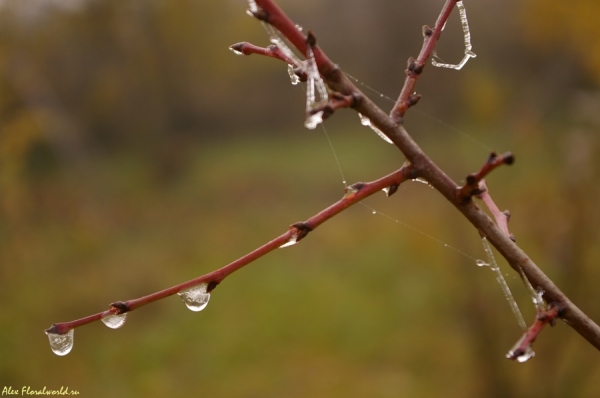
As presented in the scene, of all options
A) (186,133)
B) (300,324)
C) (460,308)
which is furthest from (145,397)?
(186,133)

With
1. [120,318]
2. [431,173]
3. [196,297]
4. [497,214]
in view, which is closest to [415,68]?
[431,173]

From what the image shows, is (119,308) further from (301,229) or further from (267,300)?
(267,300)

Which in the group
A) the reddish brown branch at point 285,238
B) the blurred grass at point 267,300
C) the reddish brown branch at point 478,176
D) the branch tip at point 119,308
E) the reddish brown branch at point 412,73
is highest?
the reddish brown branch at point 412,73

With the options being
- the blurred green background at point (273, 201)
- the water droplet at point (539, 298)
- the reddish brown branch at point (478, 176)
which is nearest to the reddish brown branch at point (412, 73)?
the reddish brown branch at point (478, 176)

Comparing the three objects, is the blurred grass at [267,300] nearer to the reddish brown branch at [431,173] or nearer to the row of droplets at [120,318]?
the reddish brown branch at [431,173]

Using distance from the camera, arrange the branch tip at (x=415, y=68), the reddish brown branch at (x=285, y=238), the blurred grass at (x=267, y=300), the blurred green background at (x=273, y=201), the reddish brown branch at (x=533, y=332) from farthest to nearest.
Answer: the blurred grass at (x=267, y=300) < the blurred green background at (x=273, y=201) < the branch tip at (x=415, y=68) < the reddish brown branch at (x=285, y=238) < the reddish brown branch at (x=533, y=332)

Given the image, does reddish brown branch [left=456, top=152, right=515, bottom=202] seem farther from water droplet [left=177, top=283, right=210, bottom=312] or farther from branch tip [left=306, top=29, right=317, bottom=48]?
water droplet [left=177, top=283, right=210, bottom=312]
